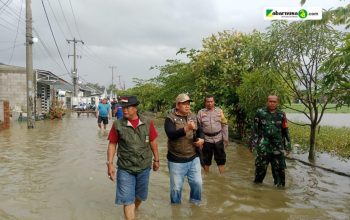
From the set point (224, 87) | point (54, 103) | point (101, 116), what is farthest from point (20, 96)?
point (224, 87)

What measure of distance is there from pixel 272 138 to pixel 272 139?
0.02 meters

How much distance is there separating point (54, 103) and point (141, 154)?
1020 inches

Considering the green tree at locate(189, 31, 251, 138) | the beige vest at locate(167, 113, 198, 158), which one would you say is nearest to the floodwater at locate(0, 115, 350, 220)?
the beige vest at locate(167, 113, 198, 158)

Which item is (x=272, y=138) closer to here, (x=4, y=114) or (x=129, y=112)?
(x=129, y=112)

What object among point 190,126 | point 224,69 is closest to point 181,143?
point 190,126

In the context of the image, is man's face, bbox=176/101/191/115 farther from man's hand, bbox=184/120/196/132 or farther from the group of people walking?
man's hand, bbox=184/120/196/132

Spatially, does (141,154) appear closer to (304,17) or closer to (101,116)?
(304,17)

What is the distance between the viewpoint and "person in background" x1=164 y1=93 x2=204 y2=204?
18.6 feet

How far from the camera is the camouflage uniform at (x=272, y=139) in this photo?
6.98m

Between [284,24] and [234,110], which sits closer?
[284,24]

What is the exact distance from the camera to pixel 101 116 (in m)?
17.3

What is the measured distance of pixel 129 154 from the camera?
16.6ft

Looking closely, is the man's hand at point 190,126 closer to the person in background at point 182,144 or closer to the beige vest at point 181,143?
the person in background at point 182,144

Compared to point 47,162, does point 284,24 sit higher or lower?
higher
